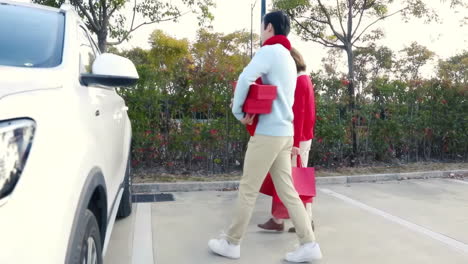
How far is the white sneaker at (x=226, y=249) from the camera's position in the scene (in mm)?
3420

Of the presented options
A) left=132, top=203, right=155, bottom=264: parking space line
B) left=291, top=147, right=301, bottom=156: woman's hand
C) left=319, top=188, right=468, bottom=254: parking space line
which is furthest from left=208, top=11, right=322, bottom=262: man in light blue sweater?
left=319, top=188, right=468, bottom=254: parking space line

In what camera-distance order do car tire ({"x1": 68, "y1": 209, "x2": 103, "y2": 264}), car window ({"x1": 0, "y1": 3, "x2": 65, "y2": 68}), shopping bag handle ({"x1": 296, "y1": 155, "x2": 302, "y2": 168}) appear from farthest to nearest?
shopping bag handle ({"x1": 296, "y1": 155, "x2": 302, "y2": 168}), car window ({"x1": 0, "y1": 3, "x2": 65, "y2": 68}), car tire ({"x1": 68, "y1": 209, "x2": 103, "y2": 264})

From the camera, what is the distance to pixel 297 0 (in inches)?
352

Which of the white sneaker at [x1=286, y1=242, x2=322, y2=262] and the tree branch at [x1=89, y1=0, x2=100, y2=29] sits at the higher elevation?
the tree branch at [x1=89, y1=0, x2=100, y2=29]

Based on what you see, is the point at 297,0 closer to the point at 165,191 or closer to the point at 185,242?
the point at 165,191

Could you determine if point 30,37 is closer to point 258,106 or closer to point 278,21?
point 258,106

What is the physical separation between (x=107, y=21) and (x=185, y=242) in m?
7.17

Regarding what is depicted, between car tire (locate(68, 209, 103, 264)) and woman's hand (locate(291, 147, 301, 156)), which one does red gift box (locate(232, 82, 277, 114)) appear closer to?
woman's hand (locate(291, 147, 301, 156))

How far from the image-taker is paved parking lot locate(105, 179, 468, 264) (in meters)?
3.58

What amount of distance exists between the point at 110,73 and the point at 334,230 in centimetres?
291

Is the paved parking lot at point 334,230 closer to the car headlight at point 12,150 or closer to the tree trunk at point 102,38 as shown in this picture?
the car headlight at point 12,150

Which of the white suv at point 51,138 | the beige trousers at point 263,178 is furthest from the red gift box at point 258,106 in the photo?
the white suv at point 51,138

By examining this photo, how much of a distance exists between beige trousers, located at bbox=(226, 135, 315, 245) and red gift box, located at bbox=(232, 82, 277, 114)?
208 mm

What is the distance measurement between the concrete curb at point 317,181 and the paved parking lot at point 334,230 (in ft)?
0.66
